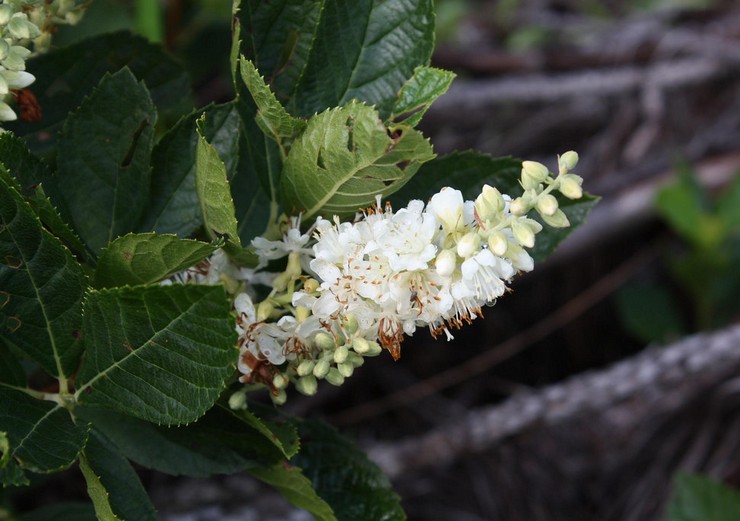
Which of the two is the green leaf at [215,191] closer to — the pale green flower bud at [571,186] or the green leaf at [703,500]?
the pale green flower bud at [571,186]

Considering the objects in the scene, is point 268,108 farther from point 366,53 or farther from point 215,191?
point 366,53

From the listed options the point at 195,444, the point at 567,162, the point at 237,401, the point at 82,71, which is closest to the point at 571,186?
the point at 567,162

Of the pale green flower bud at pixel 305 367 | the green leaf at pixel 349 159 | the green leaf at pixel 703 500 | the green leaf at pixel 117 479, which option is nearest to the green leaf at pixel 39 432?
the green leaf at pixel 117 479

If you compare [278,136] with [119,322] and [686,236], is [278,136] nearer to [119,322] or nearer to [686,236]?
[119,322]

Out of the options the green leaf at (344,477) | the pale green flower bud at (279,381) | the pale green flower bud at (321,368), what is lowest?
the green leaf at (344,477)

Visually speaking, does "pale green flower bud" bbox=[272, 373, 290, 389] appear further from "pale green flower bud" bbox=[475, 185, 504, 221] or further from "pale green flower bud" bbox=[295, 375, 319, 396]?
"pale green flower bud" bbox=[475, 185, 504, 221]

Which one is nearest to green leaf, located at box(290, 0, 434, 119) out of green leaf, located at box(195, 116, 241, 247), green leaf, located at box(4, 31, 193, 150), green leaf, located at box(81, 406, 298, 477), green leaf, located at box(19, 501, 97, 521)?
green leaf, located at box(195, 116, 241, 247)
